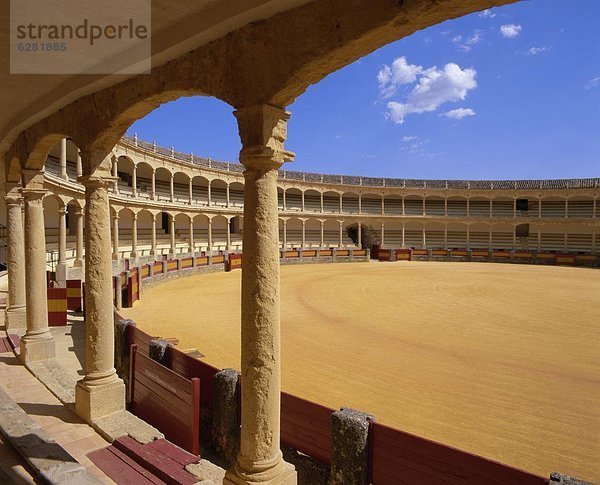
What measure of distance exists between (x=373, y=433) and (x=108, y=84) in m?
4.49

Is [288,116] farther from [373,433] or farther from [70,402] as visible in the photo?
[70,402]

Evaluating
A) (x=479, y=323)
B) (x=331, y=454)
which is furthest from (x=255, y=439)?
(x=479, y=323)

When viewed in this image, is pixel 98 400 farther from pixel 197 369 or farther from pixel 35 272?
pixel 35 272

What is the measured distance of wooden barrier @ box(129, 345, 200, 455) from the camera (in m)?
4.12

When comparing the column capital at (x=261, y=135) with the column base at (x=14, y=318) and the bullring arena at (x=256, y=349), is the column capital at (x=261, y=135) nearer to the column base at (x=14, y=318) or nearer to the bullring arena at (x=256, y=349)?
the bullring arena at (x=256, y=349)

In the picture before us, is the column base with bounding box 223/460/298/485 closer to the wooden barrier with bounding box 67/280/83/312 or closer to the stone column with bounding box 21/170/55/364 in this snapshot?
the stone column with bounding box 21/170/55/364

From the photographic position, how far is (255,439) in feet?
9.37

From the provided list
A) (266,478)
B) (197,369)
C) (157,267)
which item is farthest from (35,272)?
(157,267)

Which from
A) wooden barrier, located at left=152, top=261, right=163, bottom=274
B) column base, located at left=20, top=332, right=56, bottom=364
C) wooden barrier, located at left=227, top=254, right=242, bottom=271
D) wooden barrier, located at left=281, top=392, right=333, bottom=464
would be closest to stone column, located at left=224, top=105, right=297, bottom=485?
wooden barrier, located at left=281, top=392, right=333, bottom=464

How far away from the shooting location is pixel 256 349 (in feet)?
9.38

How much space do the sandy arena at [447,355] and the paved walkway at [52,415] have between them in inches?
107

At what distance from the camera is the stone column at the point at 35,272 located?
5684 mm

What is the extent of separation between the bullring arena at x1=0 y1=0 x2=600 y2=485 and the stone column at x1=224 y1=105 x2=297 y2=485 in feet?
0.05

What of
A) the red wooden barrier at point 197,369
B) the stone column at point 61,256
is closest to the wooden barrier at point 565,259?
the red wooden barrier at point 197,369
